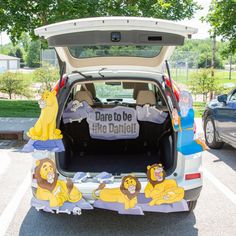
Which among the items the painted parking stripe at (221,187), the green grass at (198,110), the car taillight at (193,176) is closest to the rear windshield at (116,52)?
the car taillight at (193,176)

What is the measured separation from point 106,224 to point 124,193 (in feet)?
2.37

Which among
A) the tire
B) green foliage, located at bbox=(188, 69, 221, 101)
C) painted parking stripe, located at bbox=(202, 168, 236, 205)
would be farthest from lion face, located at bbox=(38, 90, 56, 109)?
green foliage, located at bbox=(188, 69, 221, 101)

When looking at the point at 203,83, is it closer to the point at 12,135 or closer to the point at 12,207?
the point at 12,135

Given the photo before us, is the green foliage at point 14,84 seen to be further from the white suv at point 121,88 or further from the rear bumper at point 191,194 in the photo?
the rear bumper at point 191,194

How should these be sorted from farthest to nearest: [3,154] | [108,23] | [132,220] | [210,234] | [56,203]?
[3,154]
[132,220]
[210,234]
[56,203]
[108,23]

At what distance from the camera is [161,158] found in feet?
16.1

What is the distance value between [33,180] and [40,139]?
411 millimetres

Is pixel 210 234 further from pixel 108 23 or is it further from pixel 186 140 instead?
pixel 108 23

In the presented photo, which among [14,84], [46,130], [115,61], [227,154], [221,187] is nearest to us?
[46,130]

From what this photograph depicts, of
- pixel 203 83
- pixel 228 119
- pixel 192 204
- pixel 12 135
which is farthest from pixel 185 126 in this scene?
pixel 203 83

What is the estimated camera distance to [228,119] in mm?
7277

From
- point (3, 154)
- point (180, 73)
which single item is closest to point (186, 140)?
point (3, 154)

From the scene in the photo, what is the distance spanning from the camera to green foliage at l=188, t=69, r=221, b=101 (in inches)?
789

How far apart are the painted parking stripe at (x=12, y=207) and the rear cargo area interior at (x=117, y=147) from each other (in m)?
0.83
